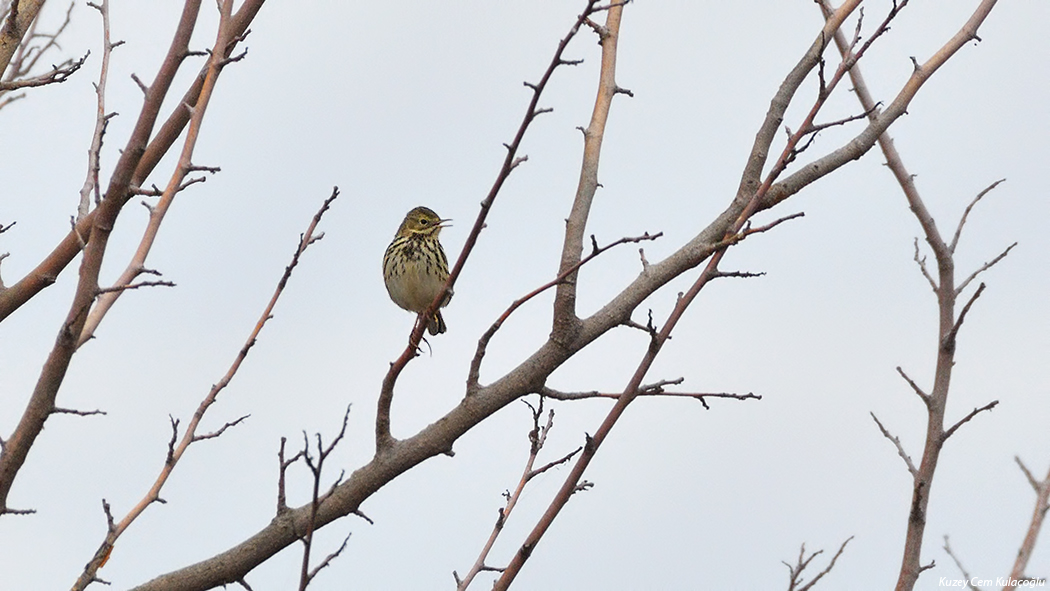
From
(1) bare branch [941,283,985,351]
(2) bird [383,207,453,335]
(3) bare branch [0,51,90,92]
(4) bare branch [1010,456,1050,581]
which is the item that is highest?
(2) bird [383,207,453,335]

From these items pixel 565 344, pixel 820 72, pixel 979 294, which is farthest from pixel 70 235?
pixel 979 294

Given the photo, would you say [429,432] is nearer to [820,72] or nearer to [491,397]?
[491,397]

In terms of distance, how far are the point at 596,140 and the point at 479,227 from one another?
4.95ft

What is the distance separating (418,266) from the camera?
822 centimetres

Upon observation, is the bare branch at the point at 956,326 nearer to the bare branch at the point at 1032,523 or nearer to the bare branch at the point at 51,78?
the bare branch at the point at 1032,523

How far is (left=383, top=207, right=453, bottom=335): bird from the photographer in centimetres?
818

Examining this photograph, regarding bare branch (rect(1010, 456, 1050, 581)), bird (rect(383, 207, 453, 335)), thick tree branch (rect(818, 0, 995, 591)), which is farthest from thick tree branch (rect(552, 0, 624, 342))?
bird (rect(383, 207, 453, 335))

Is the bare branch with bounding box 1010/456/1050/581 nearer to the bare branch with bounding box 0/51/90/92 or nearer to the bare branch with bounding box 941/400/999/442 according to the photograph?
the bare branch with bounding box 941/400/999/442

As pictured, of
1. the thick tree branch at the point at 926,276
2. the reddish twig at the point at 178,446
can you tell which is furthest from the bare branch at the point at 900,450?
the reddish twig at the point at 178,446

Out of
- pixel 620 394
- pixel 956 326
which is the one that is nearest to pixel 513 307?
pixel 620 394

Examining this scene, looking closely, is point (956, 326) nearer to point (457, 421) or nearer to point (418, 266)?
point (457, 421)

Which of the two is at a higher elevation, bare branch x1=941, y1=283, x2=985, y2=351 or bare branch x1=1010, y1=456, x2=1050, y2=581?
bare branch x1=941, y1=283, x2=985, y2=351

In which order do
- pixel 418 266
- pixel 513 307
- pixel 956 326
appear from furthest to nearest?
1. pixel 418 266
2. pixel 956 326
3. pixel 513 307

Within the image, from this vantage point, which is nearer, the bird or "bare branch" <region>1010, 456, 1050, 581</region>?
"bare branch" <region>1010, 456, 1050, 581</region>
